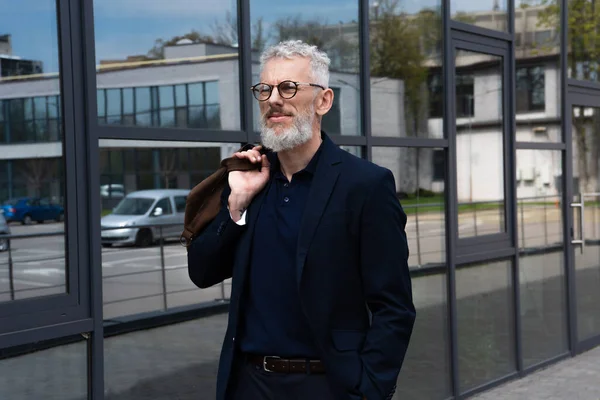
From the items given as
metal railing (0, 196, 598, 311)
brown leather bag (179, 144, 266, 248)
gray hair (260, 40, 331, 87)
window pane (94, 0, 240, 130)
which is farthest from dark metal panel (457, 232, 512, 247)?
gray hair (260, 40, 331, 87)

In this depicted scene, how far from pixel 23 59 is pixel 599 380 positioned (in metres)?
5.26

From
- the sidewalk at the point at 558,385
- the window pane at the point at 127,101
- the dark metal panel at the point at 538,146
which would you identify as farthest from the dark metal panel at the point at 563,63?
the window pane at the point at 127,101

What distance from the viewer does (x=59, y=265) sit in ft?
13.2

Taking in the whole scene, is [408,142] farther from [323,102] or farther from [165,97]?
[323,102]

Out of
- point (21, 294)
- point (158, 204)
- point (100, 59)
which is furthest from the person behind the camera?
point (158, 204)

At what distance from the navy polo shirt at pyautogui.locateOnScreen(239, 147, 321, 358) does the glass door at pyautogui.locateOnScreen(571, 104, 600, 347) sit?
20.1ft

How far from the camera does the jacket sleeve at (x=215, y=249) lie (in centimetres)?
279

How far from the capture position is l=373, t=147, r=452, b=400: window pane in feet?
20.5

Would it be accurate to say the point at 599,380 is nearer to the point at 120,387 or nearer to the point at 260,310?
the point at 120,387

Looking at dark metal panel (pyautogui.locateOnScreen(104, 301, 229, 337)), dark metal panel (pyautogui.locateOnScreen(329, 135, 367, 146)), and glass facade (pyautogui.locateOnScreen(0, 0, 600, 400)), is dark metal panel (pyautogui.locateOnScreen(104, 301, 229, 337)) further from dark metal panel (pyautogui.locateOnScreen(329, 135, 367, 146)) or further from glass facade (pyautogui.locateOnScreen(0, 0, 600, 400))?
dark metal panel (pyautogui.locateOnScreen(329, 135, 367, 146))

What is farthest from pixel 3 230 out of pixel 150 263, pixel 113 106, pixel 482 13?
pixel 482 13

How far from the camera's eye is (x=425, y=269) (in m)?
6.47

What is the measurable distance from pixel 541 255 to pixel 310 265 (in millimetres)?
5674

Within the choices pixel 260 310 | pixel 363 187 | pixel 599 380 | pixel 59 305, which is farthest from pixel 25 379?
pixel 599 380
